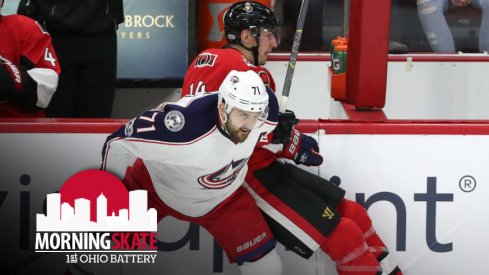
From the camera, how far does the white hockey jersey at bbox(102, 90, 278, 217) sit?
3311mm

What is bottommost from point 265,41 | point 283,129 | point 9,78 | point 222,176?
point 222,176

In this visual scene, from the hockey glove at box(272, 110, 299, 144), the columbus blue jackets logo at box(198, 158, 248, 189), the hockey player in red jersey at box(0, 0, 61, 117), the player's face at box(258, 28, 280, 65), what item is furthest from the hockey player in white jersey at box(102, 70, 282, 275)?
the hockey player in red jersey at box(0, 0, 61, 117)

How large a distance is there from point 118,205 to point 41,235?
32 centimetres

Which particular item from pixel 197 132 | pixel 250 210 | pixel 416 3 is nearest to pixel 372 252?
pixel 250 210

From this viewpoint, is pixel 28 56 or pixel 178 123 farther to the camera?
pixel 28 56

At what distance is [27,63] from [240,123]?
47.0 inches

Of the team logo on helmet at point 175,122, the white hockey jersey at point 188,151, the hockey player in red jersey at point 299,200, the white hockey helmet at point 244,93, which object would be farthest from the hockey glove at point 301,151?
the team logo on helmet at point 175,122

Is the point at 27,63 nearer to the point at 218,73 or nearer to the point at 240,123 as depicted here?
the point at 218,73

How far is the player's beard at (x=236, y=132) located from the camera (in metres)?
3.26

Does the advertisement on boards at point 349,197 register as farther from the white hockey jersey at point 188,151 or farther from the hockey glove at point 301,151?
the white hockey jersey at point 188,151

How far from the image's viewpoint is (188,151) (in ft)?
11.0

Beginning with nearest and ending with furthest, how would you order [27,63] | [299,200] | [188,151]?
[188,151]
[299,200]
[27,63]

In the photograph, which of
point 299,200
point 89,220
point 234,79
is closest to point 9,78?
point 89,220

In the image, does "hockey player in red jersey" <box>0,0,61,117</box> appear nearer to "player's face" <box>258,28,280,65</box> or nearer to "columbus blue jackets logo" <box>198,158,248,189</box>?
"player's face" <box>258,28,280,65</box>
